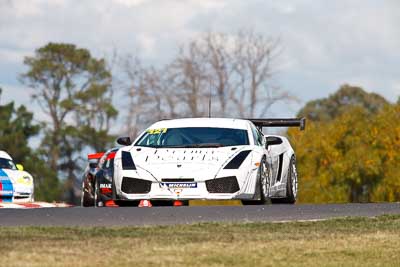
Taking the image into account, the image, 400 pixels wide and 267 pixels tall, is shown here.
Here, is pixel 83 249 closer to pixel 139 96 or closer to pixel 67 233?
pixel 67 233

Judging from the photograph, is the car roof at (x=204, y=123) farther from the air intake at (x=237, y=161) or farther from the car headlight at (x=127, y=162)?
the car headlight at (x=127, y=162)

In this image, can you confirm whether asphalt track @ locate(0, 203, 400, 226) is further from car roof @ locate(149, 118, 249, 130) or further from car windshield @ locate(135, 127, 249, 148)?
car roof @ locate(149, 118, 249, 130)

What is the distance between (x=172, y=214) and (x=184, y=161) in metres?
3.09

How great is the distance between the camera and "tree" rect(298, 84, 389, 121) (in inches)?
4569

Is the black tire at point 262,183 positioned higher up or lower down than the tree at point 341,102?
lower down

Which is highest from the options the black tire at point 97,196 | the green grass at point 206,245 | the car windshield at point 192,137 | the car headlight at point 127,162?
the car windshield at point 192,137

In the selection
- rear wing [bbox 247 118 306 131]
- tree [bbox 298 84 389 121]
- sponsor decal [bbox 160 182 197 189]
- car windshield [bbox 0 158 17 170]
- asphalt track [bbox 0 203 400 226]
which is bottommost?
asphalt track [bbox 0 203 400 226]

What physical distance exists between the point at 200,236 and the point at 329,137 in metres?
57.1

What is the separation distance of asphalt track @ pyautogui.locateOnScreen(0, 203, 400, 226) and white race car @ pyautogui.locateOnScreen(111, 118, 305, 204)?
50.9 inches

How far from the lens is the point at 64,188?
82.2m

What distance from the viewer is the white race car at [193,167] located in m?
18.1

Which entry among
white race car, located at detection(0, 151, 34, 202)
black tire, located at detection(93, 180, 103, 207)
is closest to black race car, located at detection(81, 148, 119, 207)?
black tire, located at detection(93, 180, 103, 207)

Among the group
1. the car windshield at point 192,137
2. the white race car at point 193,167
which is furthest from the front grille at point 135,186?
the car windshield at point 192,137

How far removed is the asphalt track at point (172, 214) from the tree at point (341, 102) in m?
98.5
